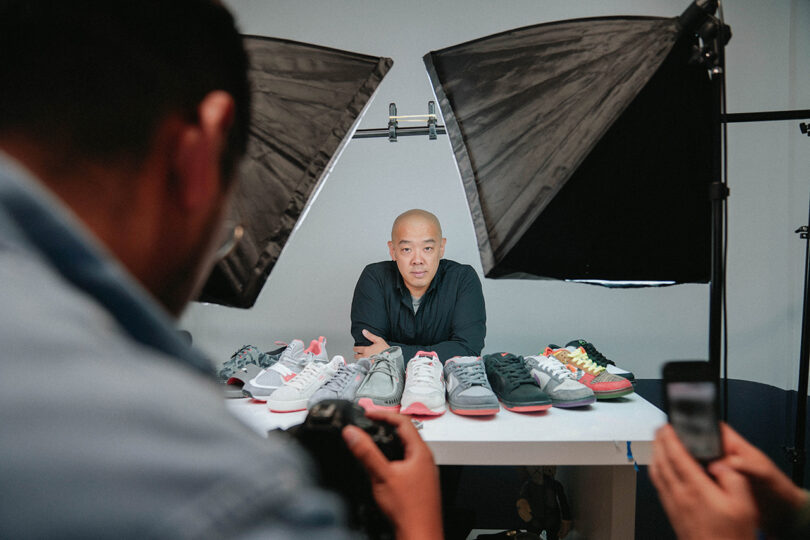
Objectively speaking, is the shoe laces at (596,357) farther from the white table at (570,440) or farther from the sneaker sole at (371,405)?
the sneaker sole at (371,405)

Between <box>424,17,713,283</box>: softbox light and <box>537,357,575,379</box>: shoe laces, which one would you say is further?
<box>537,357,575,379</box>: shoe laces

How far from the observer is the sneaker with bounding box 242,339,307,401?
3.33 feet

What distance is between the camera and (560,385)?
100 cm

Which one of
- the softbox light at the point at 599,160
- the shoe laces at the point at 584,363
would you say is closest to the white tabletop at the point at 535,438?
the shoe laces at the point at 584,363

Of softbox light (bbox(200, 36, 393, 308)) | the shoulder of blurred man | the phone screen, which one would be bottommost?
the phone screen

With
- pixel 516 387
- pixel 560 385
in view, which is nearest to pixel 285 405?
pixel 516 387

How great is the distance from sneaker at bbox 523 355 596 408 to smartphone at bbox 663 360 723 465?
1.65 ft

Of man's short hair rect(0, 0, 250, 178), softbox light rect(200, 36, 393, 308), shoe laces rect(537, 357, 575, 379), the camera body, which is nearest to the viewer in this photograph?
man's short hair rect(0, 0, 250, 178)

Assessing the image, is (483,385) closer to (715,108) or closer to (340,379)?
(340,379)

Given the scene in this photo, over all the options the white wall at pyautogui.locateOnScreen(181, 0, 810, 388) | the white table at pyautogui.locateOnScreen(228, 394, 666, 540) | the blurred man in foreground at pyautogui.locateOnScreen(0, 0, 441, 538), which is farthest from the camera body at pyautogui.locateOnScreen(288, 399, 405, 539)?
the white wall at pyautogui.locateOnScreen(181, 0, 810, 388)

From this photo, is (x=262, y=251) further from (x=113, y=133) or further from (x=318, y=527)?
(x=318, y=527)

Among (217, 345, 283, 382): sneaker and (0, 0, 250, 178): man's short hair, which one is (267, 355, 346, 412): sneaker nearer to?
(217, 345, 283, 382): sneaker

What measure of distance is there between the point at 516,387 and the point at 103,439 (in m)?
0.92

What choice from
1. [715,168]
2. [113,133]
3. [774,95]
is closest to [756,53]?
[774,95]
